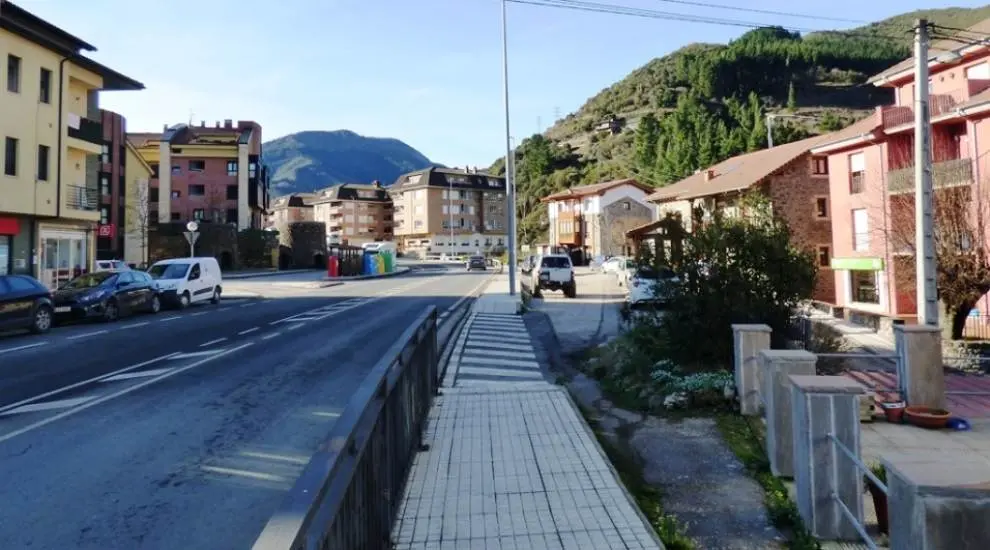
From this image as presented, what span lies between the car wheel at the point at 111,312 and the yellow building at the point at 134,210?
119 ft

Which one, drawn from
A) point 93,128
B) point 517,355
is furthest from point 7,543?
point 93,128

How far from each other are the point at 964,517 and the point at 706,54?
158321 mm

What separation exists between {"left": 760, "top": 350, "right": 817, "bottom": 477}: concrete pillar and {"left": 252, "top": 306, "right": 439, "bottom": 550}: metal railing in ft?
10.3

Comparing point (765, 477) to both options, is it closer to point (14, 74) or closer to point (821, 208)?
point (14, 74)

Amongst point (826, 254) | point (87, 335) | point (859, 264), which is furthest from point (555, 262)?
point (87, 335)

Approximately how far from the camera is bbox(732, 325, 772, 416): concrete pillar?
7625mm

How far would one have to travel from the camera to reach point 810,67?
448ft

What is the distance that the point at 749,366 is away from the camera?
25.4ft

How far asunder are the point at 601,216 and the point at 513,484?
74.5m

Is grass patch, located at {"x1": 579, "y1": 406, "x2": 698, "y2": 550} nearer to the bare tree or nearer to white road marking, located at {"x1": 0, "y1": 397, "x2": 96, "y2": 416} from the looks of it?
white road marking, located at {"x1": 0, "y1": 397, "x2": 96, "y2": 416}

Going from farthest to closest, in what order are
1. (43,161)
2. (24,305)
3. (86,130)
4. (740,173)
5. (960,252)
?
(740,173)
(86,130)
(43,161)
(960,252)
(24,305)

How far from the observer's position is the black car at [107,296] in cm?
1880

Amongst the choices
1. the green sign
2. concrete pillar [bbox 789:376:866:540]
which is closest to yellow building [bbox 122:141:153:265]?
the green sign

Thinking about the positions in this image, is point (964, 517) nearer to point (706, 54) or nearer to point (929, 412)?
point (929, 412)
